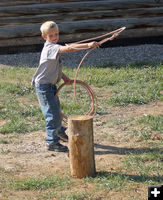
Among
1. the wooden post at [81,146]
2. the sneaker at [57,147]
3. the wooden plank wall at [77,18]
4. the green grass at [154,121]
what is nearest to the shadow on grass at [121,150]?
the sneaker at [57,147]

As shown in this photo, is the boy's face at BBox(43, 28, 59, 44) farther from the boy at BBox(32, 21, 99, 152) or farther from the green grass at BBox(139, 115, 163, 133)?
the green grass at BBox(139, 115, 163, 133)

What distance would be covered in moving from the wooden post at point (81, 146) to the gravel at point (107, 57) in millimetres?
5393

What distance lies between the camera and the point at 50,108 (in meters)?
5.67

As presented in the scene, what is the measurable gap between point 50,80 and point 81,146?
1.12 m

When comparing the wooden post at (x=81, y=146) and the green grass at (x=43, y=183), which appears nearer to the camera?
the green grass at (x=43, y=183)

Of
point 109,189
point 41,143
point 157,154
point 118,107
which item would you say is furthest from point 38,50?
point 109,189

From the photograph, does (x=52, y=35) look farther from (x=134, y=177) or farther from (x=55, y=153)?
(x=134, y=177)

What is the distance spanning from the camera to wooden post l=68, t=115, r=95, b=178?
15.8ft

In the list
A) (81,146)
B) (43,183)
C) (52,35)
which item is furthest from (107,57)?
(43,183)

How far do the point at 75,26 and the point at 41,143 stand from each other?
587 centimetres

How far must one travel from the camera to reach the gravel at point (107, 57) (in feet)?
34.4

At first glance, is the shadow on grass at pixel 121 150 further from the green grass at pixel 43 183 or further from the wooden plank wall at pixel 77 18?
the wooden plank wall at pixel 77 18

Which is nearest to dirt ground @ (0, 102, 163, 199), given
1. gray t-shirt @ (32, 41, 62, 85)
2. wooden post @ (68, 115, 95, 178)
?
wooden post @ (68, 115, 95, 178)

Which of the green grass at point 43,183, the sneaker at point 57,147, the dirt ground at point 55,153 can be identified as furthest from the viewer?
the sneaker at point 57,147
